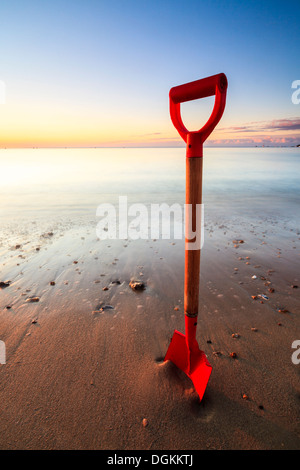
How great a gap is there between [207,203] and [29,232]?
6.96m

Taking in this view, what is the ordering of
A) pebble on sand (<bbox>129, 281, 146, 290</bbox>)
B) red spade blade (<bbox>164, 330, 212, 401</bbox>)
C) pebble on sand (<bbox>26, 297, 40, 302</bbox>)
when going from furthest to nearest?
Answer: pebble on sand (<bbox>129, 281, 146, 290</bbox>), pebble on sand (<bbox>26, 297, 40, 302</bbox>), red spade blade (<bbox>164, 330, 212, 401</bbox>)

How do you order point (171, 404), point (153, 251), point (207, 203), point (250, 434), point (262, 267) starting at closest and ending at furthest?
point (250, 434), point (171, 404), point (262, 267), point (153, 251), point (207, 203)

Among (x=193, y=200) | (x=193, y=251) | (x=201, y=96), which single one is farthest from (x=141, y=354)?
(x=201, y=96)

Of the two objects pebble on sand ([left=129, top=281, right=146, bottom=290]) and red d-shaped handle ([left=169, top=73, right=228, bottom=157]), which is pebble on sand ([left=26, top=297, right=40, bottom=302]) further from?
red d-shaped handle ([left=169, top=73, right=228, bottom=157])

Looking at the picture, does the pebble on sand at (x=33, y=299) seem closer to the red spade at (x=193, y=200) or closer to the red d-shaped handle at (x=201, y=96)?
the red spade at (x=193, y=200)

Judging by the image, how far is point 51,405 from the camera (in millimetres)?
1946

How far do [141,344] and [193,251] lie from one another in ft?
4.44

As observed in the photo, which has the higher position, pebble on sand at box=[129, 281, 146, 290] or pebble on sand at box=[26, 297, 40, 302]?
pebble on sand at box=[129, 281, 146, 290]

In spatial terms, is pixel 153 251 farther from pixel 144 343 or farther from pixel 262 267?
pixel 144 343

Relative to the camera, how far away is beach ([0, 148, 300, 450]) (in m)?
1.77

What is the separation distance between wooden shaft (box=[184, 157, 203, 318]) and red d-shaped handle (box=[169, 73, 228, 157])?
0.29 ft

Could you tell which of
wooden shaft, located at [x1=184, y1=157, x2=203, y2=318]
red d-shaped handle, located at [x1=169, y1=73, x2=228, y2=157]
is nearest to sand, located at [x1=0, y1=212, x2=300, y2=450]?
wooden shaft, located at [x1=184, y1=157, x2=203, y2=318]

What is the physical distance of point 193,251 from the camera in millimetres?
1860
